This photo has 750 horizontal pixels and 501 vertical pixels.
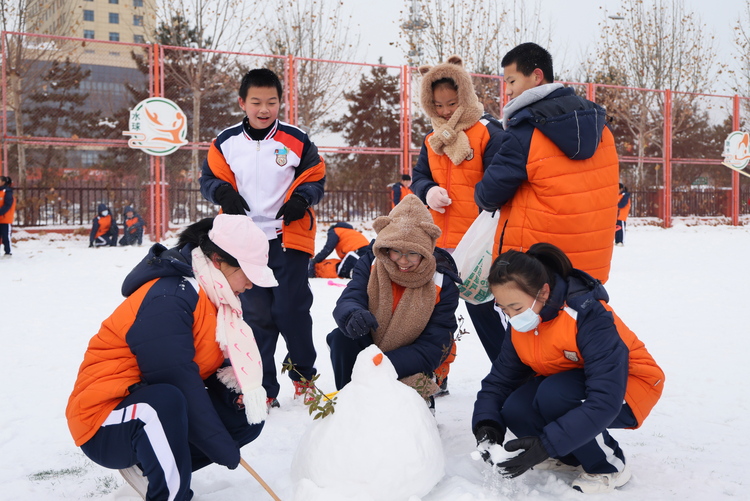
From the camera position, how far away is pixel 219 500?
2086 mm

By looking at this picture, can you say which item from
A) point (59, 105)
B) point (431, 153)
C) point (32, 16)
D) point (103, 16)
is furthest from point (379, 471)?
point (103, 16)

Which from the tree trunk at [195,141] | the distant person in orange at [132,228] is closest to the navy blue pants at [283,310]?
the tree trunk at [195,141]

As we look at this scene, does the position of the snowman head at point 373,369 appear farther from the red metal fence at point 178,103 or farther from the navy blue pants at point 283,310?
the red metal fence at point 178,103

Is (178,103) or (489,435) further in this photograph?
(178,103)

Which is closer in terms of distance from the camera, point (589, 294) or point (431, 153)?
point (589, 294)

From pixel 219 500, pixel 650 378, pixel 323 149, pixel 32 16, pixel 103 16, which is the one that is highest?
pixel 103 16

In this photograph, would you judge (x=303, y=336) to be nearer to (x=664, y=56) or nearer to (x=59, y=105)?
(x=59, y=105)

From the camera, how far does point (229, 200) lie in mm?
2947

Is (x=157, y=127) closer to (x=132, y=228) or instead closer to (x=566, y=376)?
(x=132, y=228)

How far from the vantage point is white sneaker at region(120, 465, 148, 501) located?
1.91 m

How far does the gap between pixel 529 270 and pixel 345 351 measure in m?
1.04

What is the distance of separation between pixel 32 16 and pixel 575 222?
16081 mm

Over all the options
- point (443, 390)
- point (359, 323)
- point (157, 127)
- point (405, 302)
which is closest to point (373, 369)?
point (359, 323)

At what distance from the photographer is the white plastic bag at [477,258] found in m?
2.71
